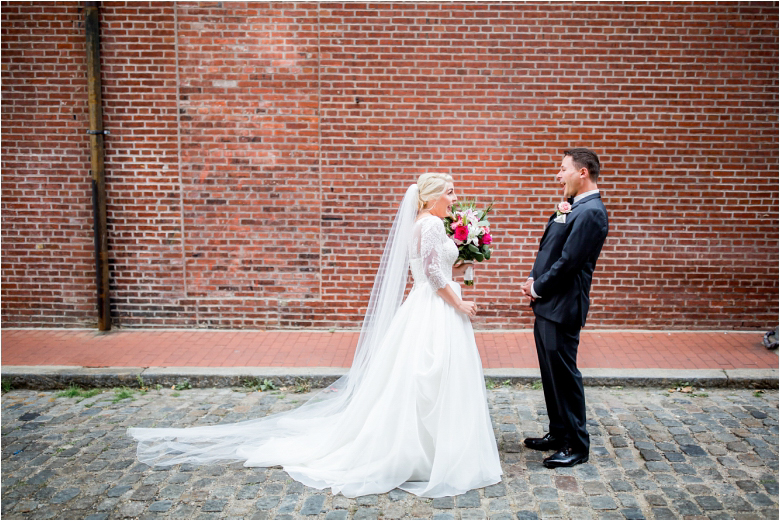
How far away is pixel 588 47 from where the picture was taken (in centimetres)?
713

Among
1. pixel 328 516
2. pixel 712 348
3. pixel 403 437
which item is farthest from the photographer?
pixel 712 348

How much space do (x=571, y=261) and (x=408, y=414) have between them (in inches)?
58.4

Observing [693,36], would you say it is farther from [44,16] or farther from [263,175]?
[44,16]

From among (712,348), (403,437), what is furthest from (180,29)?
(712,348)

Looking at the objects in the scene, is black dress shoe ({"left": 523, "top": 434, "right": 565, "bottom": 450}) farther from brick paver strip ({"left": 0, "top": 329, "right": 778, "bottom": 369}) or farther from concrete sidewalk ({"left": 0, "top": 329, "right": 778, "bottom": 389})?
brick paver strip ({"left": 0, "top": 329, "right": 778, "bottom": 369})

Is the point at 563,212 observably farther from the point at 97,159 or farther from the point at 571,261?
the point at 97,159

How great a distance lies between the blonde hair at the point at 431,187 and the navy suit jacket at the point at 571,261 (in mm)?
820

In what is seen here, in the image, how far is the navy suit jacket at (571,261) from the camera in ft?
13.5

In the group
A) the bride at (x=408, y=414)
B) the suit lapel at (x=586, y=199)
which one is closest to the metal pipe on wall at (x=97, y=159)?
the bride at (x=408, y=414)

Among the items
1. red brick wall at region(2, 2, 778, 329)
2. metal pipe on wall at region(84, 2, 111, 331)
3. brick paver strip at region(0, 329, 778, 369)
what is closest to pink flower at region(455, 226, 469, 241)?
brick paver strip at region(0, 329, 778, 369)

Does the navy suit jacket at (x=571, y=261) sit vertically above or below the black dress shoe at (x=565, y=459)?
above

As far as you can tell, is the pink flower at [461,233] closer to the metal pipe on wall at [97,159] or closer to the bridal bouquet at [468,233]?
the bridal bouquet at [468,233]

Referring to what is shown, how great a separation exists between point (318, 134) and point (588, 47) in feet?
10.8

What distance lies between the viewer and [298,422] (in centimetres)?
478
